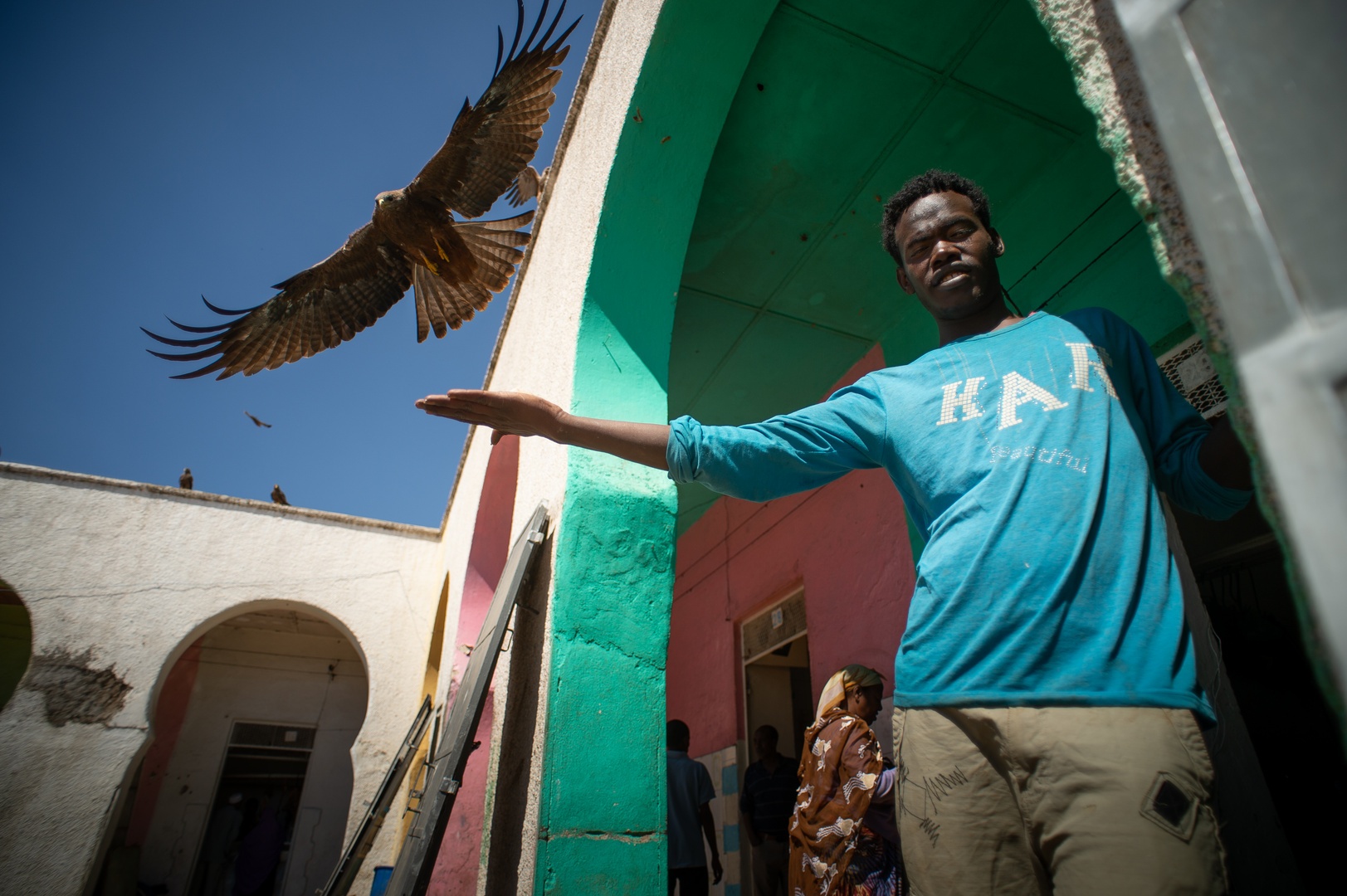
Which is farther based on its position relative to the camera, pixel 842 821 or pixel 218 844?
pixel 218 844

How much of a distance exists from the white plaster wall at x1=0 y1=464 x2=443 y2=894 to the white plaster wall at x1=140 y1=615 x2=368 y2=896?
2859 mm

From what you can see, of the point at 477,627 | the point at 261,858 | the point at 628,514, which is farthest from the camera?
the point at 261,858

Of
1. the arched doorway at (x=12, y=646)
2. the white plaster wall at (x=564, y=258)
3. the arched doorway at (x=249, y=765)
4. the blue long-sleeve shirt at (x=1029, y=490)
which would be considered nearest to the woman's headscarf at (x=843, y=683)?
the white plaster wall at (x=564, y=258)

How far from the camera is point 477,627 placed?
4.82 m

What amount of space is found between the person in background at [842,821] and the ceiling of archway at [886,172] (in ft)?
6.83

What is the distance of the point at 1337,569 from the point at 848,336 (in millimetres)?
4033

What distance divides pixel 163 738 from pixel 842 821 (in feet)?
32.7

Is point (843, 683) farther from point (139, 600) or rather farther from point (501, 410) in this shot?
point (139, 600)

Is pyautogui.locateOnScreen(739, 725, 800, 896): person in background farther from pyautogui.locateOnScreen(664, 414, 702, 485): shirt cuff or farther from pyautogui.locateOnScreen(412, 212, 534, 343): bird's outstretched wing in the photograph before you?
pyautogui.locateOnScreen(412, 212, 534, 343): bird's outstretched wing

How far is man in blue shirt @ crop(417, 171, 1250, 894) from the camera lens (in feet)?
2.64

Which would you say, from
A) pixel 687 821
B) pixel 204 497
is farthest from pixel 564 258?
pixel 204 497

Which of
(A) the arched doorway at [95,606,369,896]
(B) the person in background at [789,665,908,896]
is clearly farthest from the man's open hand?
(A) the arched doorway at [95,606,369,896]

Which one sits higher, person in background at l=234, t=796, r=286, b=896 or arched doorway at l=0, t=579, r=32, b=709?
arched doorway at l=0, t=579, r=32, b=709

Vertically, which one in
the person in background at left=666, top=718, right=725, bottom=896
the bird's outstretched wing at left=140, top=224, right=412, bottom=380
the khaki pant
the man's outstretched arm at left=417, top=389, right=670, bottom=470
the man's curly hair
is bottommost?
the person in background at left=666, top=718, right=725, bottom=896
